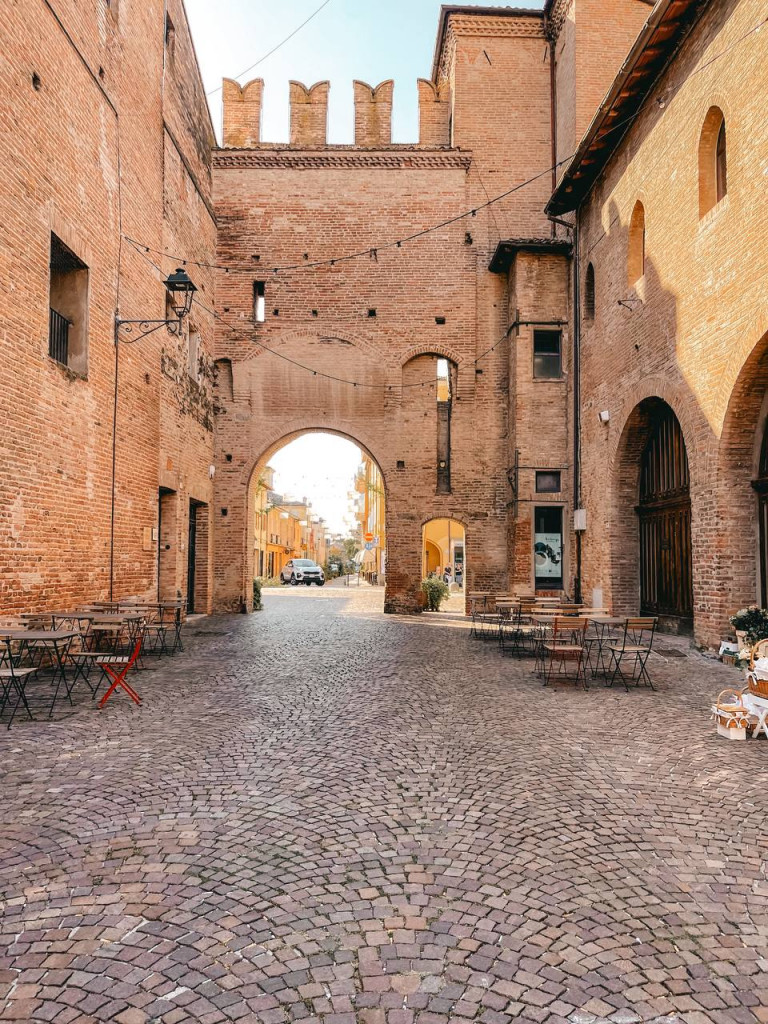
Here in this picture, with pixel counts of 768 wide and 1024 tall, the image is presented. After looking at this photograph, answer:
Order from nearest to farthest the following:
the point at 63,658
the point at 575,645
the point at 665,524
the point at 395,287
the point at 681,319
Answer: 1. the point at 575,645
2. the point at 63,658
3. the point at 681,319
4. the point at 665,524
5. the point at 395,287

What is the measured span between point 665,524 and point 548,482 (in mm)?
Answer: 4422

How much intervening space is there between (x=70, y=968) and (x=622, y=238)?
1361cm

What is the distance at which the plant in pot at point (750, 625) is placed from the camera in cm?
850

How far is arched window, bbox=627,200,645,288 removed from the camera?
41.4 feet

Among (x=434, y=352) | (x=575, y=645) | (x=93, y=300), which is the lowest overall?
(x=575, y=645)

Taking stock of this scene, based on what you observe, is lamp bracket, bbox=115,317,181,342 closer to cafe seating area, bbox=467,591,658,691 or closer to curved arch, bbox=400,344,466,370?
curved arch, bbox=400,344,466,370

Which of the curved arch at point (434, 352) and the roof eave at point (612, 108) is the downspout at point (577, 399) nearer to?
the roof eave at point (612, 108)

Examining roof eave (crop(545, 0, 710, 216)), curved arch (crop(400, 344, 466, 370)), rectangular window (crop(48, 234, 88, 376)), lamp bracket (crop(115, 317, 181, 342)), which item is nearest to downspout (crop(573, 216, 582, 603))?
roof eave (crop(545, 0, 710, 216))

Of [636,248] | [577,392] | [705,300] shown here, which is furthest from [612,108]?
[577,392]

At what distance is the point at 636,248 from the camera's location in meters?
12.8

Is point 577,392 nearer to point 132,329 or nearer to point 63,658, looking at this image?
point 132,329

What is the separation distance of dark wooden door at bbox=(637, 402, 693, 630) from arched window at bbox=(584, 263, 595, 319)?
377 centimetres

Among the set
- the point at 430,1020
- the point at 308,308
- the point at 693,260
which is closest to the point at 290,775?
the point at 430,1020

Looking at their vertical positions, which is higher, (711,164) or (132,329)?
(711,164)
